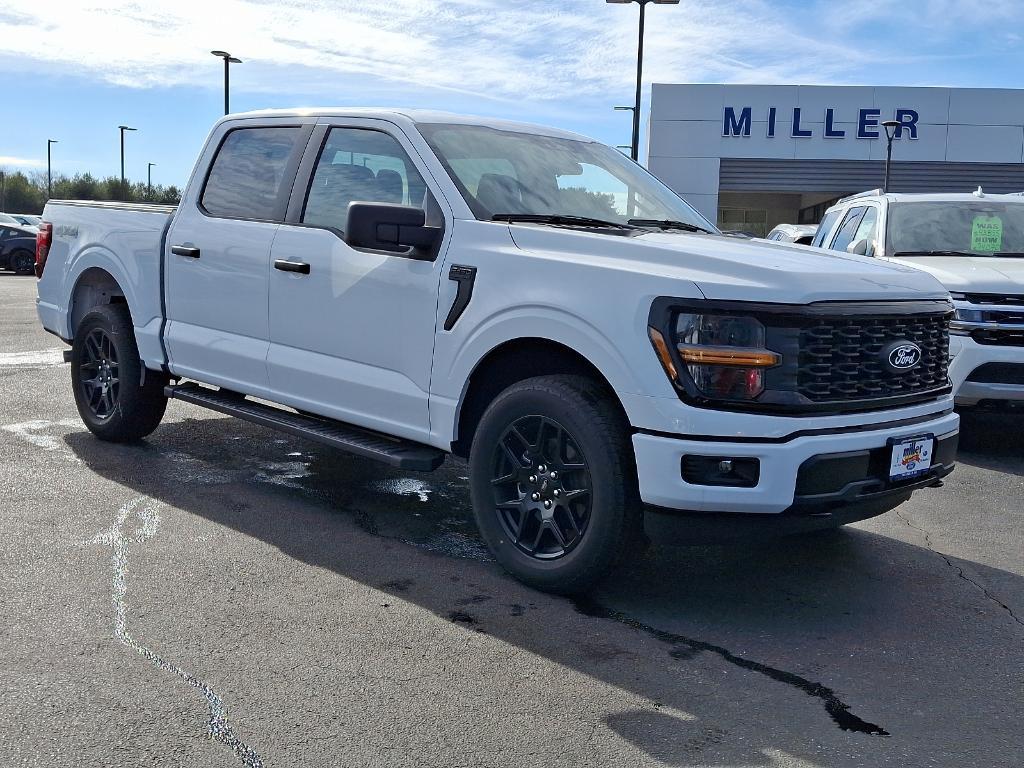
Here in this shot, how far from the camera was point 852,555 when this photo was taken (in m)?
5.16

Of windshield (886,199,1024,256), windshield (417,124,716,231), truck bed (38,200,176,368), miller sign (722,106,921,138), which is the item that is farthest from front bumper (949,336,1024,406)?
miller sign (722,106,921,138)

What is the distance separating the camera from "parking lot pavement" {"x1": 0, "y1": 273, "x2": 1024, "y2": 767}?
3172mm

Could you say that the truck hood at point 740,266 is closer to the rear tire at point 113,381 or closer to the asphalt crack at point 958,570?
the asphalt crack at point 958,570

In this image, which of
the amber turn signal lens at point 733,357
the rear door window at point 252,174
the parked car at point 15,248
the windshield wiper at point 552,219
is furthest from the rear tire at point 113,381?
the parked car at point 15,248

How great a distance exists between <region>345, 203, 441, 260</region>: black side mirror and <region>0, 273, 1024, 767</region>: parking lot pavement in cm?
137

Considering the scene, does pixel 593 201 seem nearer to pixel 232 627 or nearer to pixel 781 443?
pixel 781 443

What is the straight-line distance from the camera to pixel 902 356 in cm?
430

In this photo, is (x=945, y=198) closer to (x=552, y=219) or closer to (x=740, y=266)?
(x=552, y=219)

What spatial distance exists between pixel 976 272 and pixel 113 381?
570cm

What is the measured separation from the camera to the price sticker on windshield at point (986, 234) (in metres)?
8.48

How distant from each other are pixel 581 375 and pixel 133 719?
2.03 metres

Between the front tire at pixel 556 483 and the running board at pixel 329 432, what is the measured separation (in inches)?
13.2

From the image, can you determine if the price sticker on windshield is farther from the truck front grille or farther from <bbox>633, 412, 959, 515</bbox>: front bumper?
<bbox>633, 412, 959, 515</bbox>: front bumper

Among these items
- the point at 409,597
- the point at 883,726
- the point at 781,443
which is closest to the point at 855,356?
the point at 781,443
